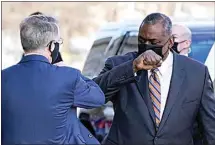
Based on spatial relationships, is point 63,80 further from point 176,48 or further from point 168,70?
point 176,48

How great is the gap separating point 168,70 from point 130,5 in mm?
5071

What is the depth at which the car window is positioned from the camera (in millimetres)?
8781

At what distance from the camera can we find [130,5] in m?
9.94

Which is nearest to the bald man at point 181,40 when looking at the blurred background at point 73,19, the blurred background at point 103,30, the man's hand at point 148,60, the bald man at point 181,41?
the bald man at point 181,41

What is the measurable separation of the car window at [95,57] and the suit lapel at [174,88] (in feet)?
12.5

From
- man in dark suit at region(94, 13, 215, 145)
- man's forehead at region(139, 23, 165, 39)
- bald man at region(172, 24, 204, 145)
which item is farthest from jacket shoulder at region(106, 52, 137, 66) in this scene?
bald man at region(172, 24, 204, 145)

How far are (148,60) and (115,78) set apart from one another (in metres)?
0.33

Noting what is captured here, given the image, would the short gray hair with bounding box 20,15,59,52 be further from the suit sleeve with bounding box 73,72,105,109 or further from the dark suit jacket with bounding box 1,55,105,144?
the suit sleeve with bounding box 73,72,105,109

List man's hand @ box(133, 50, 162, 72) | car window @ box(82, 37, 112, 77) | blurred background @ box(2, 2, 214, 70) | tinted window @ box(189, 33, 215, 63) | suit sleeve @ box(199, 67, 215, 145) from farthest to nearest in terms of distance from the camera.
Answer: blurred background @ box(2, 2, 214, 70)
car window @ box(82, 37, 112, 77)
tinted window @ box(189, 33, 215, 63)
suit sleeve @ box(199, 67, 215, 145)
man's hand @ box(133, 50, 162, 72)

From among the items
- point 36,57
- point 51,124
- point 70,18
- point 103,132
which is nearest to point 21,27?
point 36,57

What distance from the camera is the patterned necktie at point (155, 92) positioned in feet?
15.9

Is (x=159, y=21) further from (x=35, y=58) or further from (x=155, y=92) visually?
(x=35, y=58)

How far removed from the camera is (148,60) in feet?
14.9

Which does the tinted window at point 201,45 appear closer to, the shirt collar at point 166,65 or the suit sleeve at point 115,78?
the shirt collar at point 166,65
